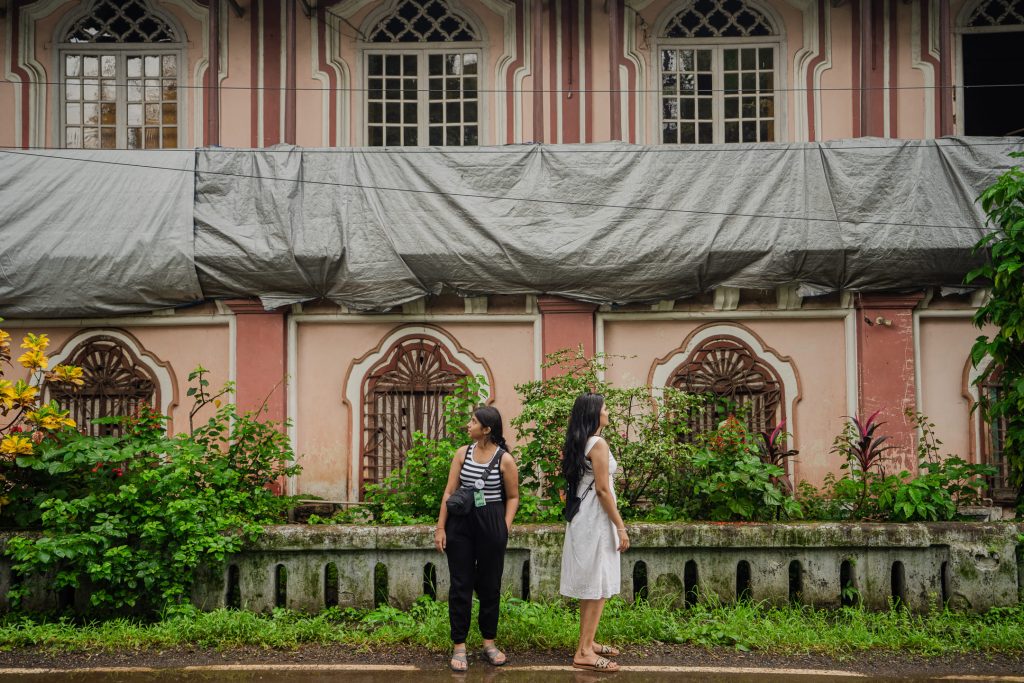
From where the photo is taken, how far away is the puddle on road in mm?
5559

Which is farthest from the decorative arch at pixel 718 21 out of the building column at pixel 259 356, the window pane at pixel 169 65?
the window pane at pixel 169 65

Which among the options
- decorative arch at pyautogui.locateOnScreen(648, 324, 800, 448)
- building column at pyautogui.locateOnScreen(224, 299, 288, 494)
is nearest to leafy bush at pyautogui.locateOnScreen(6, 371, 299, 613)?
building column at pyautogui.locateOnScreen(224, 299, 288, 494)

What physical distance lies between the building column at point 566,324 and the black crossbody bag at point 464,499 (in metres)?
4.34

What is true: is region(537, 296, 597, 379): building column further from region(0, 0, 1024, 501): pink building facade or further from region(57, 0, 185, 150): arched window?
region(57, 0, 185, 150): arched window

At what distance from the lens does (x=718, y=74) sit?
36.0 ft

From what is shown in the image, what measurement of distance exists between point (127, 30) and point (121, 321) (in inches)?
143

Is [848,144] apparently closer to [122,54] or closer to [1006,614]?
[1006,614]

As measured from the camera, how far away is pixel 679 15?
35.9ft

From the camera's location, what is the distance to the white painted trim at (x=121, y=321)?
33.7 feet

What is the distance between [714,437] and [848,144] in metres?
4.15

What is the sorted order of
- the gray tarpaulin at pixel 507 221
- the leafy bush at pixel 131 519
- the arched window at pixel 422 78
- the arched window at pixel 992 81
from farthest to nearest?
the arched window at pixel 992 81 → the arched window at pixel 422 78 → the gray tarpaulin at pixel 507 221 → the leafy bush at pixel 131 519

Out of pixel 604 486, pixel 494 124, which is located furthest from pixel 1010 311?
pixel 494 124

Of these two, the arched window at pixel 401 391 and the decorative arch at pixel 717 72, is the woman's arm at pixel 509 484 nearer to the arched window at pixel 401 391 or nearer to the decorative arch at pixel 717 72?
the arched window at pixel 401 391

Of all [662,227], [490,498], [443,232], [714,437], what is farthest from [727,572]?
[443,232]
